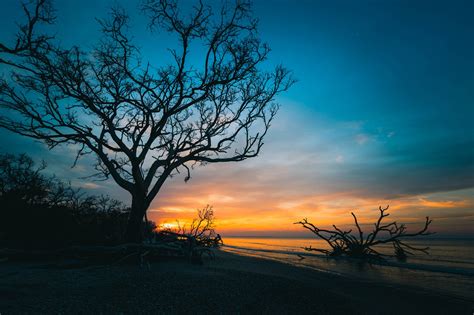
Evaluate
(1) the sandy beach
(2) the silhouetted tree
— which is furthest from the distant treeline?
(1) the sandy beach

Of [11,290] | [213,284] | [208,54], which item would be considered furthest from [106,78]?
[213,284]

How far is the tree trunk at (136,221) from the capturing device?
10.0 metres

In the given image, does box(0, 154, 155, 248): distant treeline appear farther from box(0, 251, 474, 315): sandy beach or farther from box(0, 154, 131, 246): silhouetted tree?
box(0, 251, 474, 315): sandy beach

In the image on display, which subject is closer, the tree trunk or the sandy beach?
the sandy beach

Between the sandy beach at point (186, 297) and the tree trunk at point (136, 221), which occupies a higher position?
the tree trunk at point (136, 221)

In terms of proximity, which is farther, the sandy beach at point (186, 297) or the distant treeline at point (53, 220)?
the distant treeline at point (53, 220)

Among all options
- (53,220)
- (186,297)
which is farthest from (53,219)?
(186,297)

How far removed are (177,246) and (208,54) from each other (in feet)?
27.3

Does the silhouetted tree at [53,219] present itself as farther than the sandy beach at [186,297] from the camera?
Yes

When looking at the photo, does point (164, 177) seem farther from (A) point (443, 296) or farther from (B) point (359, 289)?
(A) point (443, 296)

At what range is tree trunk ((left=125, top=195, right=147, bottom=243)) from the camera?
1003cm

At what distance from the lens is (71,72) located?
32.8 ft

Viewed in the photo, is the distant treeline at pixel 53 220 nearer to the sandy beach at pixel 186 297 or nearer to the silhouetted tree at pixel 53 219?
the silhouetted tree at pixel 53 219

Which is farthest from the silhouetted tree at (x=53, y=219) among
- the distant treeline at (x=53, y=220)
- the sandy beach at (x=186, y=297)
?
the sandy beach at (x=186, y=297)
